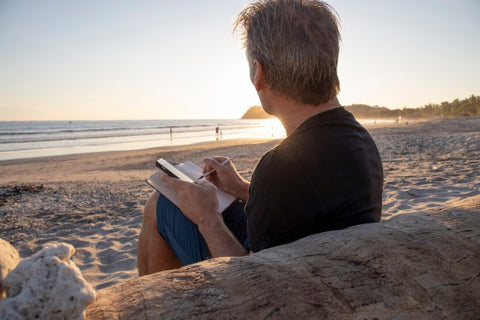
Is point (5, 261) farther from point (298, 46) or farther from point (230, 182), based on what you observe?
point (230, 182)

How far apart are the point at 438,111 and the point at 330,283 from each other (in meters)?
64.0

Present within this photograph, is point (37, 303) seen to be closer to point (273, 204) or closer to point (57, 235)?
point (273, 204)

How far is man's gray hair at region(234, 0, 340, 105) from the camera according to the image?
5.24 ft

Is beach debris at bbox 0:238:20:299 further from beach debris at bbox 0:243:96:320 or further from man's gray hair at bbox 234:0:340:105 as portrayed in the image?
man's gray hair at bbox 234:0:340:105

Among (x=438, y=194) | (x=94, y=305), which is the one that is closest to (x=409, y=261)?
(x=94, y=305)

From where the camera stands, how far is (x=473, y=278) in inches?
43.1

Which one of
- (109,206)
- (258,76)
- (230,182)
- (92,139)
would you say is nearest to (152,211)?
(230,182)

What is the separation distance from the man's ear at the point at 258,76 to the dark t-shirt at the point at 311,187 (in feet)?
1.31

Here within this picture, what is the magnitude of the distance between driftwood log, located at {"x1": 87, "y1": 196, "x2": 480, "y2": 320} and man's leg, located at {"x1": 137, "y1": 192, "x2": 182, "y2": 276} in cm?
115

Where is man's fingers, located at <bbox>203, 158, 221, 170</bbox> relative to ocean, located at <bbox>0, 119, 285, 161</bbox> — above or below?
above

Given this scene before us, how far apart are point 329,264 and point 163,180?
4.29 feet

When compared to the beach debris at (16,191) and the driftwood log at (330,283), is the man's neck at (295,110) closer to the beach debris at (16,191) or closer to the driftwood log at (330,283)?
the driftwood log at (330,283)

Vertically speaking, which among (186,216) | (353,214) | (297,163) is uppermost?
(297,163)

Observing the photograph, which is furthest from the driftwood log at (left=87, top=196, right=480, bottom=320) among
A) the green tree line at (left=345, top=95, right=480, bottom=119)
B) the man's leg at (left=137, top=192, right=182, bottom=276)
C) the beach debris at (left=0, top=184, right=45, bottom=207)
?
the green tree line at (left=345, top=95, right=480, bottom=119)
